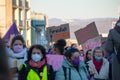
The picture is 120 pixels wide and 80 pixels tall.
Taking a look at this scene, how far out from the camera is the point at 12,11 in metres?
55.9

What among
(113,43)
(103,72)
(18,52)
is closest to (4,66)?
(113,43)

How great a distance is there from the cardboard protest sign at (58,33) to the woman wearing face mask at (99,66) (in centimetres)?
519

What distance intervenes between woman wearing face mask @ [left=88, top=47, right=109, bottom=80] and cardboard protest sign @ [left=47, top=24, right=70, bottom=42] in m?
5.19

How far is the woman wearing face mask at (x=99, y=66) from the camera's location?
26.0 feet

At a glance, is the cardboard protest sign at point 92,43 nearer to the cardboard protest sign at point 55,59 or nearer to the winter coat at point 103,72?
the winter coat at point 103,72

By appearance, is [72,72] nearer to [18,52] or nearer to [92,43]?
[18,52]

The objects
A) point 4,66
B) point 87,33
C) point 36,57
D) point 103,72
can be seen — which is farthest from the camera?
point 87,33

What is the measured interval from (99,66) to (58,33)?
5645mm

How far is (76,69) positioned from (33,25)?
57.1m

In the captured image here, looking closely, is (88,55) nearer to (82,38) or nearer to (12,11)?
(82,38)

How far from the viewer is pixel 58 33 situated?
44.7ft

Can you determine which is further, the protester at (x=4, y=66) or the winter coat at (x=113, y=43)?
the winter coat at (x=113, y=43)

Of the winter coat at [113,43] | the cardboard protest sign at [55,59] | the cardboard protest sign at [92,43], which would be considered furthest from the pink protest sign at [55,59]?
the cardboard protest sign at [92,43]

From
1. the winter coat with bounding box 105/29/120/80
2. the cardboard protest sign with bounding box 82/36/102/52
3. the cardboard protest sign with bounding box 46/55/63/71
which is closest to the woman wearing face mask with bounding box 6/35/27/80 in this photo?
the cardboard protest sign with bounding box 46/55/63/71
